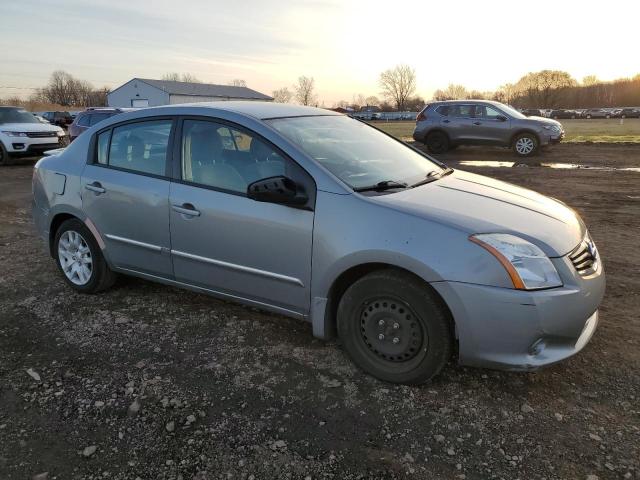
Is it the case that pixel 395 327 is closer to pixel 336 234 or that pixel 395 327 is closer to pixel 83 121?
pixel 336 234

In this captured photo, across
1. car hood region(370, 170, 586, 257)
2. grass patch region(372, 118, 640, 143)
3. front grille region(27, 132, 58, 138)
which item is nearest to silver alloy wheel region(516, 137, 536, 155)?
grass patch region(372, 118, 640, 143)

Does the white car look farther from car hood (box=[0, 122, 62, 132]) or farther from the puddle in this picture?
the puddle

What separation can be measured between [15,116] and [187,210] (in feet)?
50.2

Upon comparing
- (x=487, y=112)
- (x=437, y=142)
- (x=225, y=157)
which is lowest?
(x=225, y=157)

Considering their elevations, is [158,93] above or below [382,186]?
above

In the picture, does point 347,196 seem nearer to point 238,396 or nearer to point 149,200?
point 238,396

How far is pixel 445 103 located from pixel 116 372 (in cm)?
1533

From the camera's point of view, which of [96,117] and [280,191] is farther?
[96,117]

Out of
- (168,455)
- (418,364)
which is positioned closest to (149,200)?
(168,455)

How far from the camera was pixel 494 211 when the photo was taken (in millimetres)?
3070

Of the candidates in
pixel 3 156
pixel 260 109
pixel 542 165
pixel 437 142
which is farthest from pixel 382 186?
pixel 3 156

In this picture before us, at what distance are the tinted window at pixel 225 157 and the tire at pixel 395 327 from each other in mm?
1014

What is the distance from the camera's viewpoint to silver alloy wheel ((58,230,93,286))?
4395mm

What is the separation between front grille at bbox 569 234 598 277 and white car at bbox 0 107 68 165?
52.9 ft
